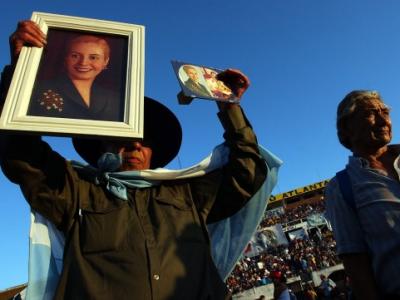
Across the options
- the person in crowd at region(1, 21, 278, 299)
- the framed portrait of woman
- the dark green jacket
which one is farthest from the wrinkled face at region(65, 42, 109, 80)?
the dark green jacket

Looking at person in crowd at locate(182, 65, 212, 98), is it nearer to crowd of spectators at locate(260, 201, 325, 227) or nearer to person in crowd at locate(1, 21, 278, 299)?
person in crowd at locate(1, 21, 278, 299)

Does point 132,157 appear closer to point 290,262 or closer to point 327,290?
point 327,290

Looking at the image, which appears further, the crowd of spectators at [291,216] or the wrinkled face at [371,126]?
the crowd of spectators at [291,216]

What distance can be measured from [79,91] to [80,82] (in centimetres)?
9

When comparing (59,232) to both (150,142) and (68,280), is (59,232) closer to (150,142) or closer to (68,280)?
(68,280)

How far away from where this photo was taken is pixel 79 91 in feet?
7.75

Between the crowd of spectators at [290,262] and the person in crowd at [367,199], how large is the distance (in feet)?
71.1

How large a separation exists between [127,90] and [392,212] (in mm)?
1740

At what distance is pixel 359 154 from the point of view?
96.5 inches

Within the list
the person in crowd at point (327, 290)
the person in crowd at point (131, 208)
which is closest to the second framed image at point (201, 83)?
the person in crowd at point (131, 208)

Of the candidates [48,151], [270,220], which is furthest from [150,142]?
[270,220]

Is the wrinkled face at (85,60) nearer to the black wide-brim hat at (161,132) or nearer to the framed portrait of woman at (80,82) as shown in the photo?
→ the framed portrait of woman at (80,82)

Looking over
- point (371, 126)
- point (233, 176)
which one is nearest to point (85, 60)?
point (233, 176)

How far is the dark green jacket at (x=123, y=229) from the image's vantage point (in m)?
2.17
